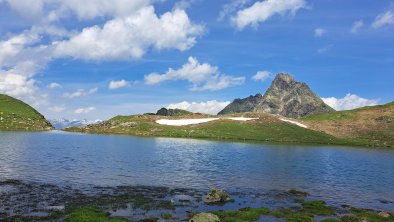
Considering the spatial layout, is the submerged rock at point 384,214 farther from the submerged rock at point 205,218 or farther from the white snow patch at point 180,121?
the white snow patch at point 180,121

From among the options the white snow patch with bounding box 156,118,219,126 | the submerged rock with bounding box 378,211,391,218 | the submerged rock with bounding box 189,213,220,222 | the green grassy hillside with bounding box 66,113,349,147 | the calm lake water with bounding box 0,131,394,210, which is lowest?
the submerged rock with bounding box 378,211,391,218

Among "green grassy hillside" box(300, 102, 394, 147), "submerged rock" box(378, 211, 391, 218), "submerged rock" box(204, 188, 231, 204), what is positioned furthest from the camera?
"green grassy hillside" box(300, 102, 394, 147)

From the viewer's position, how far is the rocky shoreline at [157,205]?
116ft

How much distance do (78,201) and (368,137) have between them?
445ft

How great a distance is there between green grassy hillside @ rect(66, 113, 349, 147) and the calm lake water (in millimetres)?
50965

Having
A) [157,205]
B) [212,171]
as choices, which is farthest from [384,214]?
[212,171]

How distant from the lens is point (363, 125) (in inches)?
6422

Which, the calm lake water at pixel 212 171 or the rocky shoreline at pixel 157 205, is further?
the calm lake water at pixel 212 171

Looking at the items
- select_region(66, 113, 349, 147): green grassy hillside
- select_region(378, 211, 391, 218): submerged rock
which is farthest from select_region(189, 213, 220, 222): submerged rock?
select_region(66, 113, 349, 147): green grassy hillside

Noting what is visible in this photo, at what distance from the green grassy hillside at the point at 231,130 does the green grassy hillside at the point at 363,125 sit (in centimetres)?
989

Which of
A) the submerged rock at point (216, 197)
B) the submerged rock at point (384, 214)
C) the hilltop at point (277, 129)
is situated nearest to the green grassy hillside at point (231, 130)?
the hilltop at point (277, 129)

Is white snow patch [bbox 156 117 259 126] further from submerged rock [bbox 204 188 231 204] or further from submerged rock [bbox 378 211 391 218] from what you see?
submerged rock [bbox 378 211 391 218]

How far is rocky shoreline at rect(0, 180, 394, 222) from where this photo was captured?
35.5 meters

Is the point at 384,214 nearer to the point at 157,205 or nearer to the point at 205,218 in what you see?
the point at 205,218
